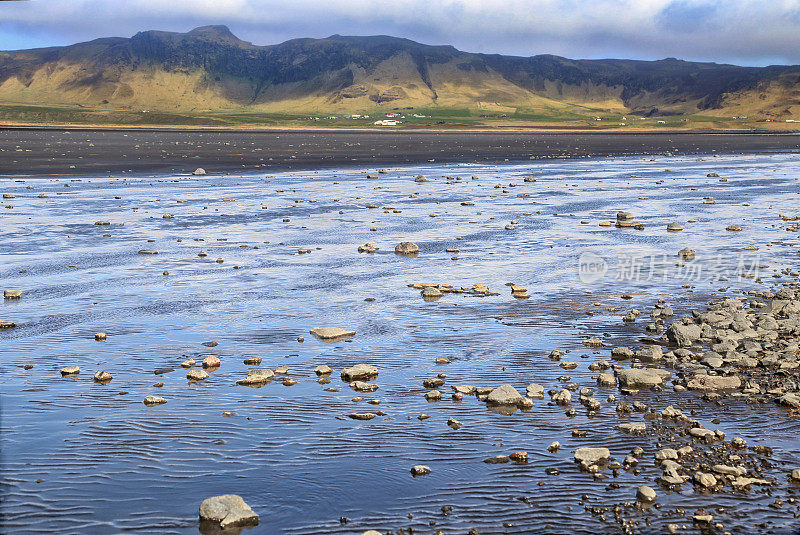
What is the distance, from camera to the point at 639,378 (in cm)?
1459

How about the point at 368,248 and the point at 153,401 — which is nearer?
the point at 153,401

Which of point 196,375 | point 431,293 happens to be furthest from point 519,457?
point 431,293

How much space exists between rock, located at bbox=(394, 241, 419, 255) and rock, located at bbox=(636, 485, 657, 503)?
18.6 metres

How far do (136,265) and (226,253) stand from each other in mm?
3277

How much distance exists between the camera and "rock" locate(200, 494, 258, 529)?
9.60 meters

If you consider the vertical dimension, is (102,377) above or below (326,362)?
above

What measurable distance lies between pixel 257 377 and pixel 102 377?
8.46ft

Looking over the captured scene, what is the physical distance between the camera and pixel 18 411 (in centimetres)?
1295

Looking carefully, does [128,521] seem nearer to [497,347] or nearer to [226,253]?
[497,347]

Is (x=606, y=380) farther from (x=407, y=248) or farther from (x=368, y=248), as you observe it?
(x=368, y=248)

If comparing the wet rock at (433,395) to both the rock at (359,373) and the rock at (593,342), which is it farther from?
the rock at (593,342)

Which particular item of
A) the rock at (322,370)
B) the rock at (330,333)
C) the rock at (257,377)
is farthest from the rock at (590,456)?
the rock at (330,333)

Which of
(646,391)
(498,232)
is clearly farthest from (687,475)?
(498,232)

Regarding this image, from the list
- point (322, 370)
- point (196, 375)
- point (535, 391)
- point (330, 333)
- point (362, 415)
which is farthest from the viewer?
point (330, 333)
